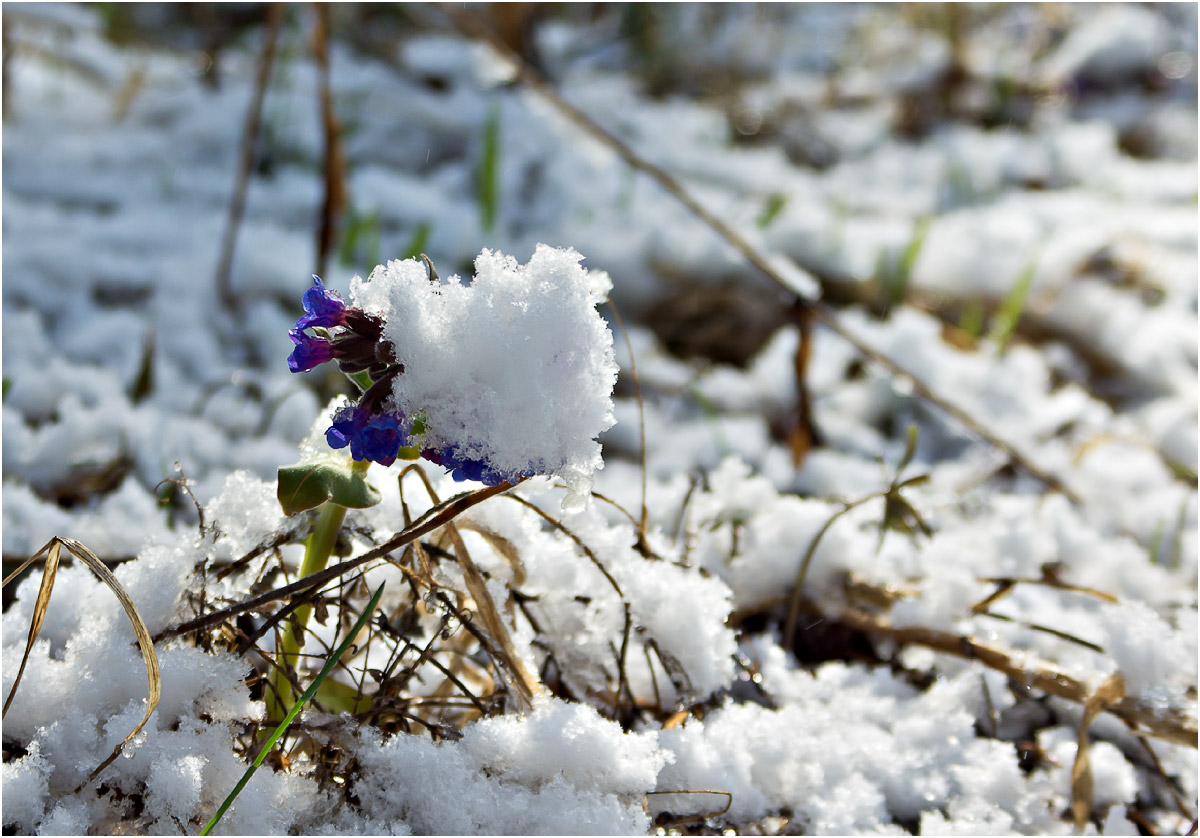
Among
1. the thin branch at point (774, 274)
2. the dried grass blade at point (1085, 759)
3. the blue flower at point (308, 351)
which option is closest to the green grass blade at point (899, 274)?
the thin branch at point (774, 274)

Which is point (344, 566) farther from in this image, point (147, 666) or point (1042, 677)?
point (1042, 677)

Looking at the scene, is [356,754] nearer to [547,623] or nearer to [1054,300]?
[547,623]

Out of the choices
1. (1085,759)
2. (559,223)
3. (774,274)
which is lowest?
(1085,759)

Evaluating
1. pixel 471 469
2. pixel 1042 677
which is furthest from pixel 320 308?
pixel 1042 677

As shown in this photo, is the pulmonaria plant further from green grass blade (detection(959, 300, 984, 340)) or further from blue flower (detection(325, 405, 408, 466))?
green grass blade (detection(959, 300, 984, 340))

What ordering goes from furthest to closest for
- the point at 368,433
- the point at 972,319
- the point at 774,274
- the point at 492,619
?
the point at 972,319 → the point at 774,274 → the point at 492,619 → the point at 368,433

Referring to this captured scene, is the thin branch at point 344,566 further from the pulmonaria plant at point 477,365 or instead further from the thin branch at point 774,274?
the thin branch at point 774,274

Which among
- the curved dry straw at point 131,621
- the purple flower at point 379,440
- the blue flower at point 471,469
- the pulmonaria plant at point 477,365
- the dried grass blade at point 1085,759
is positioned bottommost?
the dried grass blade at point 1085,759
